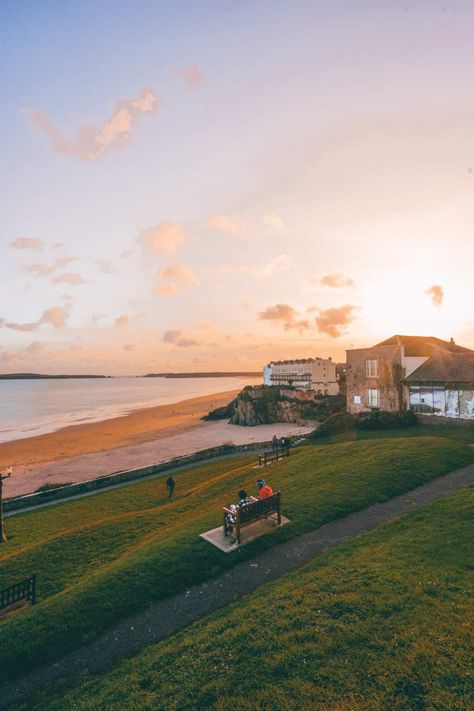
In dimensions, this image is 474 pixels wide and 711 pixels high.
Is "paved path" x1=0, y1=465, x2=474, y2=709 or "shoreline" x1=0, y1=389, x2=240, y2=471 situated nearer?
"paved path" x1=0, y1=465, x2=474, y2=709

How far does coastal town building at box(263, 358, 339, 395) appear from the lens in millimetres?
80588

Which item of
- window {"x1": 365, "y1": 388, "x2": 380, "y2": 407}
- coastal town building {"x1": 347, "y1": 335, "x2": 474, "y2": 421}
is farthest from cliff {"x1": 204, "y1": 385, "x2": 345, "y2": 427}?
window {"x1": 365, "y1": 388, "x2": 380, "y2": 407}

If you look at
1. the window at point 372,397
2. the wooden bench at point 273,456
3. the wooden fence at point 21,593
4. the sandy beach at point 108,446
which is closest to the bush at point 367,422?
the window at point 372,397

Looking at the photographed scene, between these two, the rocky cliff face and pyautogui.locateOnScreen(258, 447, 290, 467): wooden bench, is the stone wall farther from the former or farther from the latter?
the rocky cliff face

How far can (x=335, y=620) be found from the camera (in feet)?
21.9

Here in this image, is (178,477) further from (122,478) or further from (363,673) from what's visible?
(363,673)

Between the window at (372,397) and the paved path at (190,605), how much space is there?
2435 cm

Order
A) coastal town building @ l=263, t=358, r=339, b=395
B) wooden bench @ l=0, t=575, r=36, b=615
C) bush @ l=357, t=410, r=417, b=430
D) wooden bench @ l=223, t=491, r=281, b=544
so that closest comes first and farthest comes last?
wooden bench @ l=0, t=575, r=36, b=615
wooden bench @ l=223, t=491, r=281, b=544
bush @ l=357, t=410, r=417, b=430
coastal town building @ l=263, t=358, r=339, b=395

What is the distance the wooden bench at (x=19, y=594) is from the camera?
10.0m

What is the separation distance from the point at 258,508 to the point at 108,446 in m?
41.3

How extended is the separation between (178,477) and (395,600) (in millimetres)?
21166

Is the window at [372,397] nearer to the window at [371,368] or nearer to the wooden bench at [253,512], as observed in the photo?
the window at [371,368]

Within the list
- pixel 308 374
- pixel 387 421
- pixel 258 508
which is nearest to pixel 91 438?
pixel 387 421

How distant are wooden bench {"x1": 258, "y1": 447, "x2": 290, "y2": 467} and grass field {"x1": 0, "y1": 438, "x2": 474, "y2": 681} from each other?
238cm
